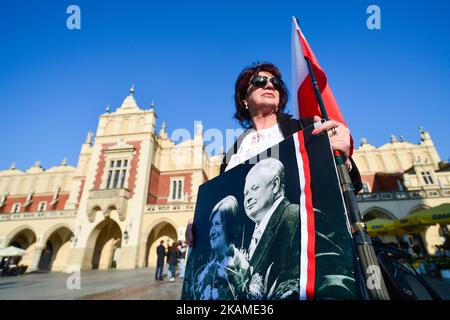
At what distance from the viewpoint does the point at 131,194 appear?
17.4 meters

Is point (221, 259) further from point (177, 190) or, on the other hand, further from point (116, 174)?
point (177, 190)

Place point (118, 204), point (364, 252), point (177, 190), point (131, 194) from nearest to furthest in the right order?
point (364, 252)
point (118, 204)
point (131, 194)
point (177, 190)

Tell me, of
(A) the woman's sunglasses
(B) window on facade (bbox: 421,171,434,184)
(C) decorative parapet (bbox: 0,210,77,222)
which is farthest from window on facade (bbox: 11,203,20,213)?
(B) window on facade (bbox: 421,171,434,184)

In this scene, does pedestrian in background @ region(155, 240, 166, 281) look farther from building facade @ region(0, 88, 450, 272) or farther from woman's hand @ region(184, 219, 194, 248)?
woman's hand @ region(184, 219, 194, 248)

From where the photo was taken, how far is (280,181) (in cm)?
127

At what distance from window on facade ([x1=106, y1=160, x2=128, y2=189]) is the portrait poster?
18285mm

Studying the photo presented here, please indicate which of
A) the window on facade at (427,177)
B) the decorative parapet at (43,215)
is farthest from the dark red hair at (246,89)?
the window on facade at (427,177)

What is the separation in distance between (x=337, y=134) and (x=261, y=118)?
38.0 inches

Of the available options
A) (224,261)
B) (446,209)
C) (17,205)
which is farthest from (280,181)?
(17,205)

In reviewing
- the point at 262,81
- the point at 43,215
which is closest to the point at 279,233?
the point at 262,81

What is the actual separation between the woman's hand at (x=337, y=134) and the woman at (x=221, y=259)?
678 mm
